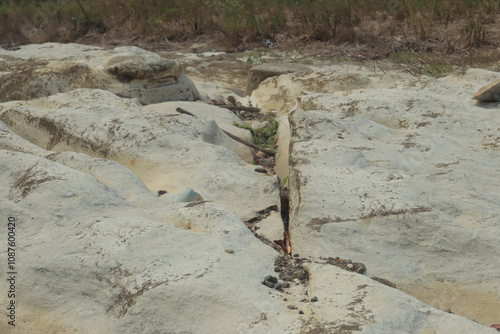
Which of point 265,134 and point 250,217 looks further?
point 265,134

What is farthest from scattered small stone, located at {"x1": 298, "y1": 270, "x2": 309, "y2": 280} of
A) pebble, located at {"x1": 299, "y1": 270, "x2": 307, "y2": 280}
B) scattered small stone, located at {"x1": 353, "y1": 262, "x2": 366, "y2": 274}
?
scattered small stone, located at {"x1": 353, "y1": 262, "x2": 366, "y2": 274}

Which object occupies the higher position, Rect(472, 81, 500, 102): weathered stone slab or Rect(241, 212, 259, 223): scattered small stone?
Rect(472, 81, 500, 102): weathered stone slab

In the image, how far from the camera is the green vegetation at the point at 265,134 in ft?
15.2

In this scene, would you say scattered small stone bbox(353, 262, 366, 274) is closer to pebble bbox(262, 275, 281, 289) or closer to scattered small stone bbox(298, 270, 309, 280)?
scattered small stone bbox(298, 270, 309, 280)

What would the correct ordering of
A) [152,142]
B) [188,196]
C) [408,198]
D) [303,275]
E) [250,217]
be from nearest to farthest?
[303,275]
[408,198]
[188,196]
[250,217]
[152,142]

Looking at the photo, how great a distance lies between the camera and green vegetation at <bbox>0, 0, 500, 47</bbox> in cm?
827

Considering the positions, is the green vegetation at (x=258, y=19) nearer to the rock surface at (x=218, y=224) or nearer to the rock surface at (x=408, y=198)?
the rock surface at (x=408, y=198)

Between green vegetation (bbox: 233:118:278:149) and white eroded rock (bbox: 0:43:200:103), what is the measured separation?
95 cm

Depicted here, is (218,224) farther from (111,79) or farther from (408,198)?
(111,79)

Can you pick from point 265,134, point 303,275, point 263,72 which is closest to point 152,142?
point 265,134

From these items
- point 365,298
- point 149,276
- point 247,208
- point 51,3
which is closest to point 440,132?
point 247,208

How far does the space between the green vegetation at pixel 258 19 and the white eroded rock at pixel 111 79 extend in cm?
359

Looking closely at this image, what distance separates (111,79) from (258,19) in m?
4.34

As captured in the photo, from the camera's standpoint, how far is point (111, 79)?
17.7 ft
